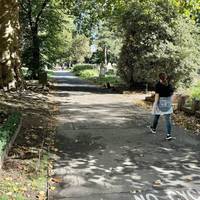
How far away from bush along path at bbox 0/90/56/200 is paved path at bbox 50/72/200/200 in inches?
11.7

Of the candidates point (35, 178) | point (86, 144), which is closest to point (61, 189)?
point (35, 178)

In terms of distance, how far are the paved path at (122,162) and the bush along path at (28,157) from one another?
30cm

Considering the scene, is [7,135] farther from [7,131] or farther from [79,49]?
[79,49]

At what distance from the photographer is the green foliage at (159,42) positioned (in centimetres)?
2547

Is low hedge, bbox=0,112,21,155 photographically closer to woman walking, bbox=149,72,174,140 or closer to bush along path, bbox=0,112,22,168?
bush along path, bbox=0,112,22,168

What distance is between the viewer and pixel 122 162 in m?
9.24

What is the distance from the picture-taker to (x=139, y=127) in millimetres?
13453

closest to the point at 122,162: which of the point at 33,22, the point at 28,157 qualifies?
the point at 28,157

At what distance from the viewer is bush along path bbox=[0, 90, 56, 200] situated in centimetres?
711

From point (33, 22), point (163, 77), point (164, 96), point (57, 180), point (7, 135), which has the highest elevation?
point (33, 22)

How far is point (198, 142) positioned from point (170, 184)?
389 centimetres

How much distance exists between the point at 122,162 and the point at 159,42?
17.3 m

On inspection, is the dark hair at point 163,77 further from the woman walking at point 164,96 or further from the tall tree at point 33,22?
the tall tree at point 33,22

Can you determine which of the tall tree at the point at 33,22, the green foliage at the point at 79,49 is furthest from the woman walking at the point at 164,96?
the green foliage at the point at 79,49
